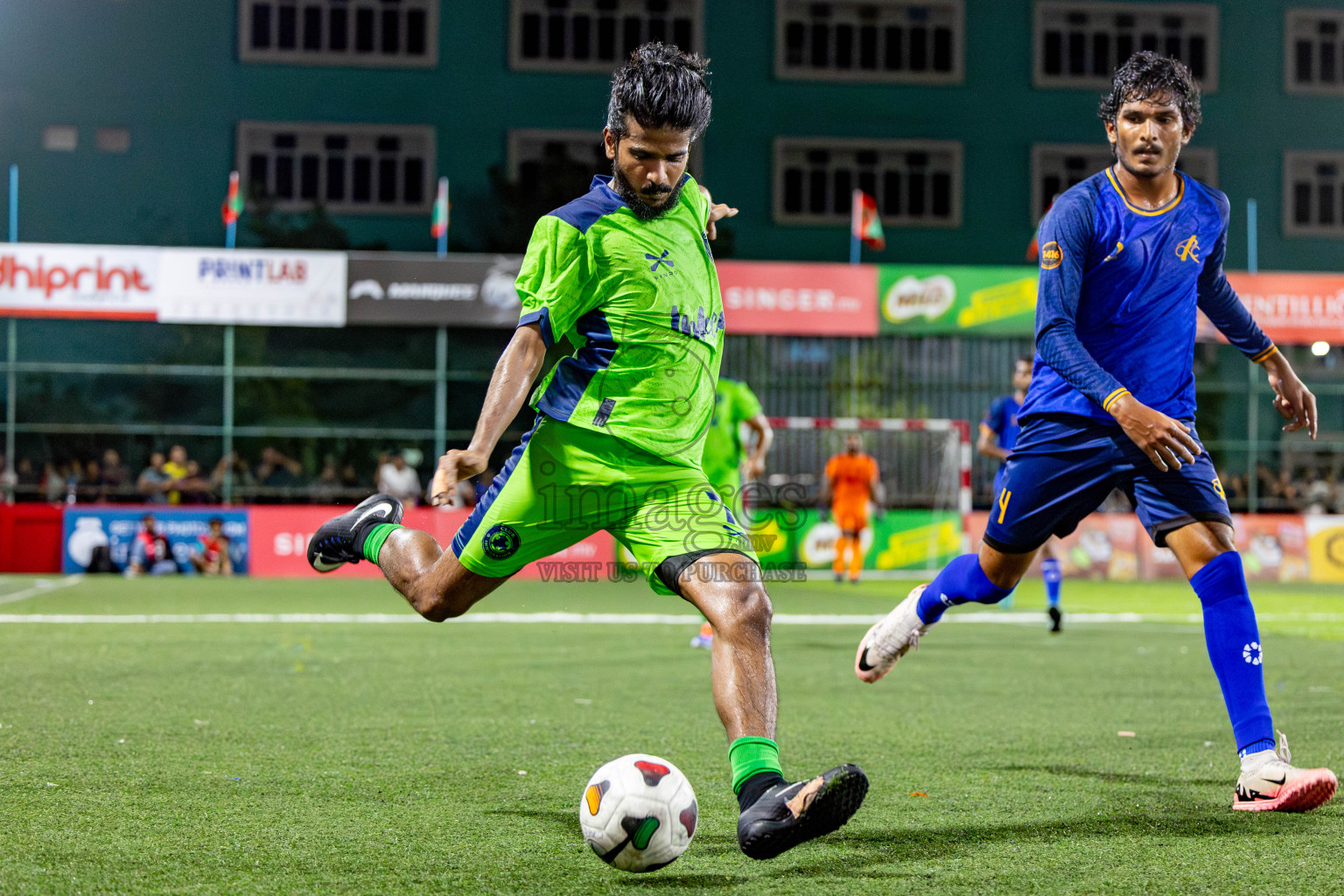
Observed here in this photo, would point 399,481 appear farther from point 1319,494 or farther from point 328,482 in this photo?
point 1319,494

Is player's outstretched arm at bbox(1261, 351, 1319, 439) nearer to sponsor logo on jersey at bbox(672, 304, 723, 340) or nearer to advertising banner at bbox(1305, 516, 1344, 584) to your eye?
sponsor logo on jersey at bbox(672, 304, 723, 340)

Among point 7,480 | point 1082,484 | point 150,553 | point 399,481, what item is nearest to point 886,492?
point 399,481

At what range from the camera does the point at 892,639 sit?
5.45 meters

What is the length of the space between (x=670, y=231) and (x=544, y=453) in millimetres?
738

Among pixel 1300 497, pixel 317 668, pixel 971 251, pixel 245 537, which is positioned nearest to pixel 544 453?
pixel 317 668

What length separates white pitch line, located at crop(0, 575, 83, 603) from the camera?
15.0 meters

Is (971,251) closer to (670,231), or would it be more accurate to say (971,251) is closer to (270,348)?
(270,348)

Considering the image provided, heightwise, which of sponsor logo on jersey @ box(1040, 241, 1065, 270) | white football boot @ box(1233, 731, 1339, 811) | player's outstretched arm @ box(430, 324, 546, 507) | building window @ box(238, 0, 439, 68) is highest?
building window @ box(238, 0, 439, 68)

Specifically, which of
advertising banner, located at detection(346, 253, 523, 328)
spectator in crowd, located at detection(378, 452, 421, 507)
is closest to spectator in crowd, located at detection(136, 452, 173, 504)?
spectator in crowd, located at detection(378, 452, 421, 507)

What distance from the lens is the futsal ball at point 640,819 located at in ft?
11.7

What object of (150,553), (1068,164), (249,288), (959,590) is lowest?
(150,553)

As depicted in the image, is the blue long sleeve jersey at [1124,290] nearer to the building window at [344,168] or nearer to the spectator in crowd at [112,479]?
the spectator in crowd at [112,479]

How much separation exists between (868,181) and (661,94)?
28.9 m

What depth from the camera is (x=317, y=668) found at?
8695 mm
